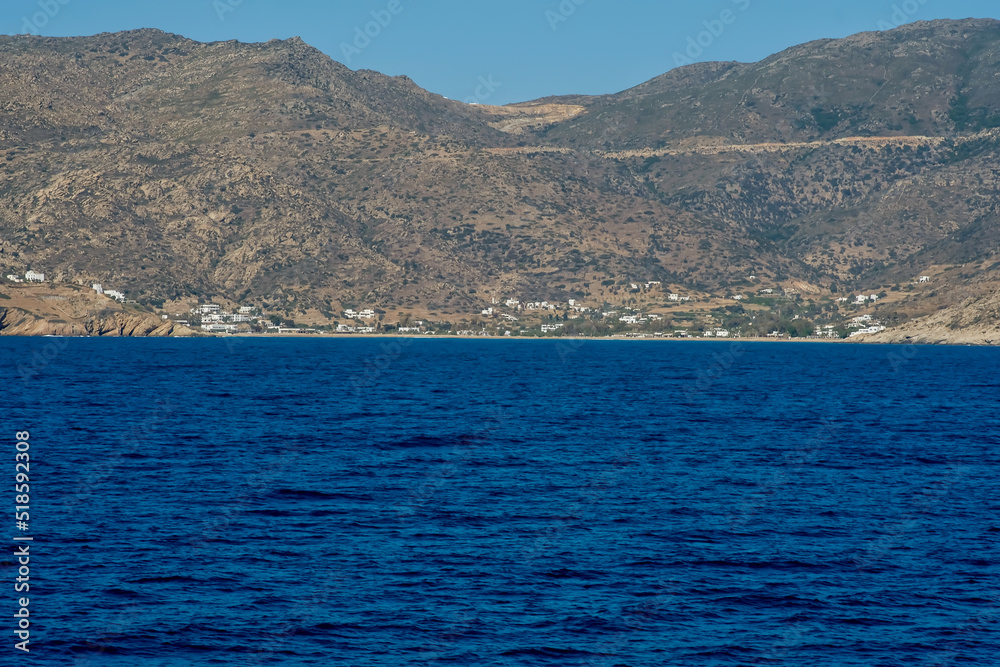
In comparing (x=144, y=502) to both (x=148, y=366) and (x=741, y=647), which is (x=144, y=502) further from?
(x=148, y=366)

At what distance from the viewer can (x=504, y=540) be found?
41594 millimetres

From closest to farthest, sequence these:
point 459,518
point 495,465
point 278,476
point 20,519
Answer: point 20,519 → point 459,518 → point 278,476 → point 495,465

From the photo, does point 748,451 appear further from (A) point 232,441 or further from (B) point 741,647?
(B) point 741,647

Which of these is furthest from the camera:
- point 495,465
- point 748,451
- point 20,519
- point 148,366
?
point 148,366

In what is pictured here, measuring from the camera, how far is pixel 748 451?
69562 mm

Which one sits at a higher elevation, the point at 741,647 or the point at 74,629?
the point at 74,629

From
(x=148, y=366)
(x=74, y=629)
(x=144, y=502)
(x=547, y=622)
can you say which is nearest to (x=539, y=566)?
(x=547, y=622)

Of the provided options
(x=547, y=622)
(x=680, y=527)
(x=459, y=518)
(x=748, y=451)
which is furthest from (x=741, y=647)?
(x=748, y=451)

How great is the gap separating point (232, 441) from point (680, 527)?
3753 centimetres

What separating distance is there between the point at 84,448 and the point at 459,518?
103 feet

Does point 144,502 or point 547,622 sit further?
point 144,502

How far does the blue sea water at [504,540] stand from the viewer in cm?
3012

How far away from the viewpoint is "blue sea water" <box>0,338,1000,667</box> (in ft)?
98.8

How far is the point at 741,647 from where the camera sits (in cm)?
2986
